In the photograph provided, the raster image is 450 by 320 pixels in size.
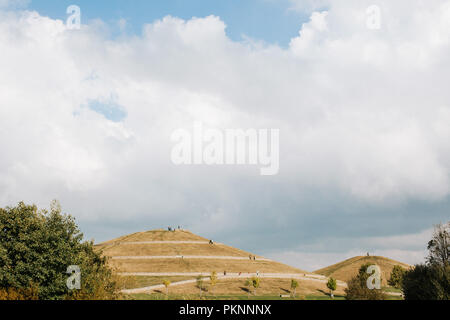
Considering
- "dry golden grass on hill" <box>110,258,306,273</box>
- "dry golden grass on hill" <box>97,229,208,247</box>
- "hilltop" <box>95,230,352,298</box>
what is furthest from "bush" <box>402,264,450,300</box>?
"dry golden grass on hill" <box>97,229,208,247</box>

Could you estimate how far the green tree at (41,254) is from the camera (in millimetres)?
45281

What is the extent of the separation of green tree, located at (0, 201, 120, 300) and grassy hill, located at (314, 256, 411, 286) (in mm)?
118410

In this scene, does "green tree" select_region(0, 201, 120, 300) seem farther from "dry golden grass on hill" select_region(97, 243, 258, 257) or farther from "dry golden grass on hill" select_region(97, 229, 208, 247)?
"dry golden grass on hill" select_region(97, 229, 208, 247)

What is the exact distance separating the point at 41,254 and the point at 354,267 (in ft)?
450

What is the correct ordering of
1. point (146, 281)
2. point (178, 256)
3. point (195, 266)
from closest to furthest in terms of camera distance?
point (146, 281) < point (195, 266) < point (178, 256)

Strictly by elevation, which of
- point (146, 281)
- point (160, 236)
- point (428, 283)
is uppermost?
point (160, 236)

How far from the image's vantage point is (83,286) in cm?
4597

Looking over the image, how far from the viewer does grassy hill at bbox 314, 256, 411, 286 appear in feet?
496

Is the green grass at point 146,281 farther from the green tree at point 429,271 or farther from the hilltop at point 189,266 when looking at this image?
the green tree at point 429,271

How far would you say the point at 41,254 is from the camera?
1853 inches

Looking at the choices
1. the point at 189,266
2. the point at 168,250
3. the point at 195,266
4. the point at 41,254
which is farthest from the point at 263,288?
the point at 41,254

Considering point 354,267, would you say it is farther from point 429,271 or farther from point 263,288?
point 429,271

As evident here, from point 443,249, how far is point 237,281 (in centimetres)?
5719
